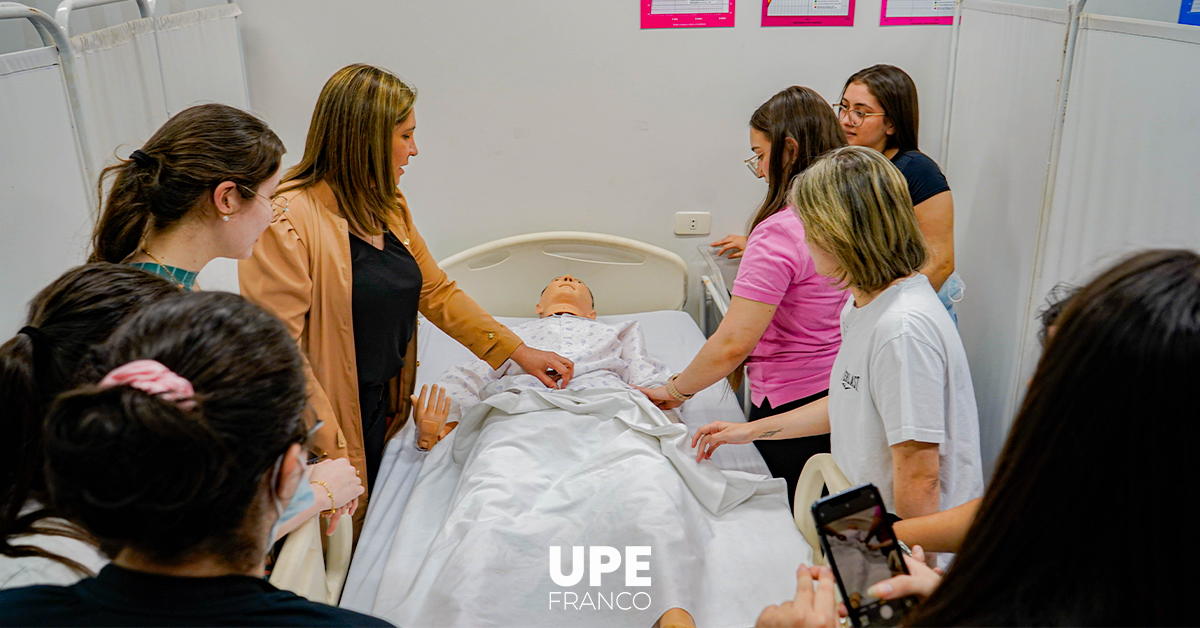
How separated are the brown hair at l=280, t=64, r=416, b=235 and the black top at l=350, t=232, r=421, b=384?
0.09 meters

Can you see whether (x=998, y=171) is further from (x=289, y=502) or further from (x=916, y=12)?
(x=289, y=502)

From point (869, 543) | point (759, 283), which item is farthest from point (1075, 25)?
point (869, 543)

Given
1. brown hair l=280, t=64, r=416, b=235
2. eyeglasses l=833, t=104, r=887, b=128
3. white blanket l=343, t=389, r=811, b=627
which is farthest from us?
eyeglasses l=833, t=104, r=887, b=128

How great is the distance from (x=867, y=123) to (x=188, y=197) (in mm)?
1972

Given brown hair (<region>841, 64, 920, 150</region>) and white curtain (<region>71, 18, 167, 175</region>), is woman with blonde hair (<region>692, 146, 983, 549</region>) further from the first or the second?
white curtain (<region>71, 18, 167, 175</region>)

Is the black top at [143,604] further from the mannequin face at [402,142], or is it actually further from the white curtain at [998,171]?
the white curtain at [998,171]

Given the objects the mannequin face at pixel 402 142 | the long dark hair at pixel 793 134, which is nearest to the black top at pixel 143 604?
the mannequin face at pixel 402 142

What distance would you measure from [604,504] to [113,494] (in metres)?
1.19

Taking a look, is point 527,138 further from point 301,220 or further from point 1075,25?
point 1075,25

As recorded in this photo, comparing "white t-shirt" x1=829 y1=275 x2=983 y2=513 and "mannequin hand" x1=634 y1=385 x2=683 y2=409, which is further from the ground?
"white t-shirt" x1=829 y1=275 x2=983 y2=513

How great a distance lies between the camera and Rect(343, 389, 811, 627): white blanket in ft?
5.16

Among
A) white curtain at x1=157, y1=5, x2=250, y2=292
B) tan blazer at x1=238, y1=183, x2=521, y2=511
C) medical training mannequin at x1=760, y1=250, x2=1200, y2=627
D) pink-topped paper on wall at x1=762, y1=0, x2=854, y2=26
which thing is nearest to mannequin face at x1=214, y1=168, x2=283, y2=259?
tan blazer at x1=238, y1=183, x2=521, y2=511

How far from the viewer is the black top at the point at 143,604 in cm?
73

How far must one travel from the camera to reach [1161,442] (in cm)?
65
